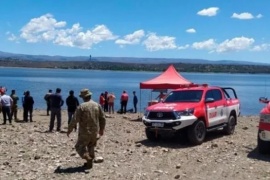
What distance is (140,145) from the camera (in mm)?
14250

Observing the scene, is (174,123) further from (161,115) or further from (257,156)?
(257,156)

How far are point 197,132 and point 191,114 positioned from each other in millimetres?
643

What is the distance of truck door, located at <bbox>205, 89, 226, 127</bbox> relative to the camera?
15.3m

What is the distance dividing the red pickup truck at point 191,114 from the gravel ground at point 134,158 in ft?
1.40

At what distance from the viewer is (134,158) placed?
12.2 meters

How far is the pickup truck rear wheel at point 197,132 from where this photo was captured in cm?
1421

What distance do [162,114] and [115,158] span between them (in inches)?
114

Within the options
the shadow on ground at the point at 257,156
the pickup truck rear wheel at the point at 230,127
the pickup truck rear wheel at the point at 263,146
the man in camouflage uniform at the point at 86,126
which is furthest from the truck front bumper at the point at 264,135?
the man in camouflage uniform at the point at 86,126

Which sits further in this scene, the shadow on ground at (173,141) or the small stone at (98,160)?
the shadow on ground at (173,141)

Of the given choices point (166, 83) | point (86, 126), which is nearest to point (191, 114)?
point (86, 126)

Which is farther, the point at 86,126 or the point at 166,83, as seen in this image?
the point at 166,83

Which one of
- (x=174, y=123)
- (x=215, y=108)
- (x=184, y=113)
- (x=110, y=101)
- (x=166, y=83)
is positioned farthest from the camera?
(x=110, y=101)

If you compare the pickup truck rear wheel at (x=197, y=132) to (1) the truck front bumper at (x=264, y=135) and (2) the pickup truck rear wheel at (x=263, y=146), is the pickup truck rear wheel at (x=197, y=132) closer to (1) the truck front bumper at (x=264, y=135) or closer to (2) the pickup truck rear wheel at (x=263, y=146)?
(2) the pickup truck rear wheel at (x=263, y=146)

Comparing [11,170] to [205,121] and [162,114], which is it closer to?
[162,114]
